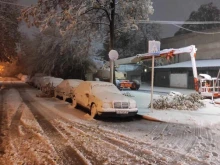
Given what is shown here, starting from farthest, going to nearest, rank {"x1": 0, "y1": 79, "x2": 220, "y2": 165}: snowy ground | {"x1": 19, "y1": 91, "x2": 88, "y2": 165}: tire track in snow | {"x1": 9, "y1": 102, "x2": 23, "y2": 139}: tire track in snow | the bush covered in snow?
the bush covered in snow → {"x1": 9, "y1": 102, "x2": 23, "y2": 139}: tire track in snow → {"x1": 0, "y1": 79, "x2": 220, "y2": 165}: snowy ground → {"x1": 19, "y1": 91, "x2": 88, "y2": 165}: tire track in snow

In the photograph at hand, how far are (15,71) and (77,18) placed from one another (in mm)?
79874

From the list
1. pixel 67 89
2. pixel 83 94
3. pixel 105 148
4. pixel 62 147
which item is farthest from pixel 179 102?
pixel 62 147

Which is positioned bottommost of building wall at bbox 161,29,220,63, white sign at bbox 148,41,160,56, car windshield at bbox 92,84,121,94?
car windshield at bbox 92,84,121,94

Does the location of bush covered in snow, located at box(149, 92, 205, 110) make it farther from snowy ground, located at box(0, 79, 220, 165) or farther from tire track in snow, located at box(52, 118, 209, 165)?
tire track in snow, located at box(52, 118, 209, 165)

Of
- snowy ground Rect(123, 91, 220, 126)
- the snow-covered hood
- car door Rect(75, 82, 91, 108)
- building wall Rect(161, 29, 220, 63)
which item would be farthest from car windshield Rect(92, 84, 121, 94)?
building wall Rect(161, 29, 220, 63)

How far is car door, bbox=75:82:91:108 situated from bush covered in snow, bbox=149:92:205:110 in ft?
11.2

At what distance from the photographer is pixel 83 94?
12.0m

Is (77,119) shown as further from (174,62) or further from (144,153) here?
(174,62)

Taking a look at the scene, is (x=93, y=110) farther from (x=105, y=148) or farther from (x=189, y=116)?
(x=105, y=148)

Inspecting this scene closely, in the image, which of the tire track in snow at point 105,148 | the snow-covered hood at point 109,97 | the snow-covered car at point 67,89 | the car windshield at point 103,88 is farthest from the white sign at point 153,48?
the snow-covered car at point 67,89

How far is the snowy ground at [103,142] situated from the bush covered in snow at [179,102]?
9.62 ft

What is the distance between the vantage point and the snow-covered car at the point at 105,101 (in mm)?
10031

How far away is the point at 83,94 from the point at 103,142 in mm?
5200

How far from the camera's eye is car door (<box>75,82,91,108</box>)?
452 inches
